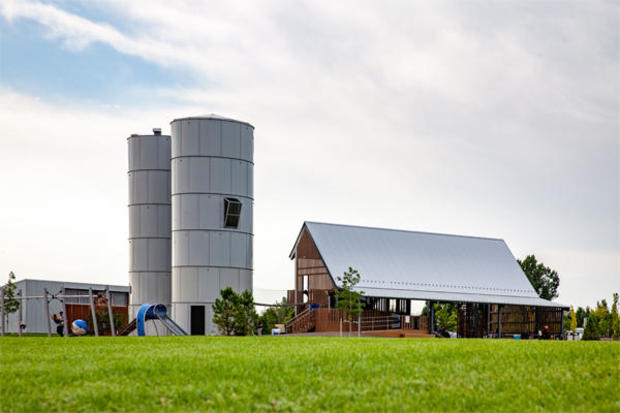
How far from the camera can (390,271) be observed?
1870 inches

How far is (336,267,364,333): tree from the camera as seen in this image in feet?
136

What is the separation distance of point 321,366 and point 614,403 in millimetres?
5377

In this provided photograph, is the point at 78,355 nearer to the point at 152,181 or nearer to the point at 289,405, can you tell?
the point at 289,405

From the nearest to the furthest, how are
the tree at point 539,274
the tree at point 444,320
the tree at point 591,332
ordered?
the tree at point 591,332 → the tree at point 444,320 → the tree at point 539,274

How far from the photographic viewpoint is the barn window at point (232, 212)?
140 ft

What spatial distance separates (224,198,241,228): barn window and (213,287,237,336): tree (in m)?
5.56

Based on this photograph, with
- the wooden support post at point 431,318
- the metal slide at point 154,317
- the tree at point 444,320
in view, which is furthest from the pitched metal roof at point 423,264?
the metal slide at point 154,317

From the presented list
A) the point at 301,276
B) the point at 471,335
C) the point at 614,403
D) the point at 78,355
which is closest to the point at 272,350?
the point at 78,355

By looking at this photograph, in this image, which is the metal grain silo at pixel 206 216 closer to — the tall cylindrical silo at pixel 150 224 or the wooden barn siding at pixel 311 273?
the tall cylindrical silo at pixel 150 224

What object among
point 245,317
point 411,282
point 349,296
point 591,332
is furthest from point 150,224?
point 591,332

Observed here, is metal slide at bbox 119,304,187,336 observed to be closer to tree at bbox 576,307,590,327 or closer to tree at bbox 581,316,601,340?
tree at bbox 581,316,601,340

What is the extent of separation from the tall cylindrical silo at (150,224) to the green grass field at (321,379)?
29.2m

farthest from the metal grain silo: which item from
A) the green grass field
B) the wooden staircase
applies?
the green grass field

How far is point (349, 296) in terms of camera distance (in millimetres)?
41594
